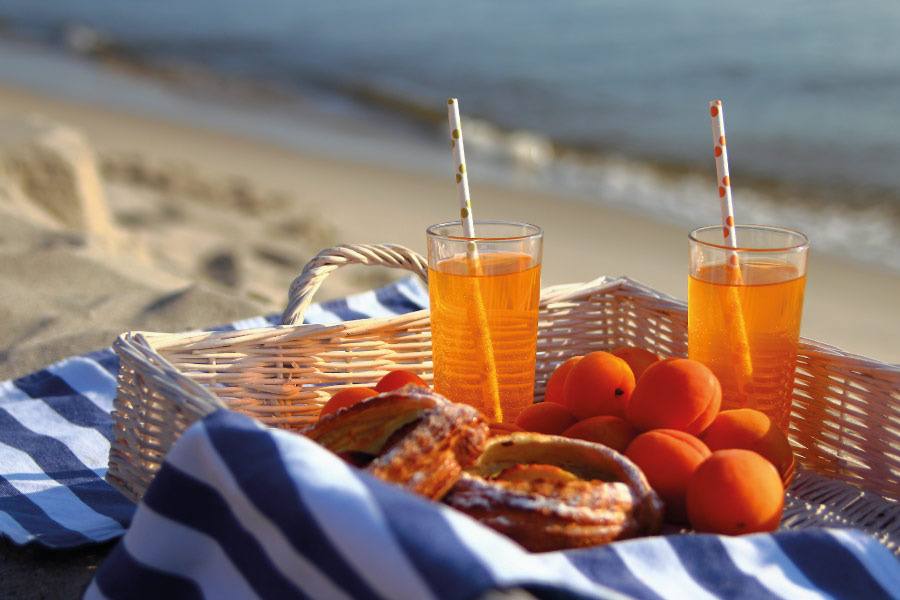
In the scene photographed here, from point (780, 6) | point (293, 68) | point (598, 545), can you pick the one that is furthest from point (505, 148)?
point (598, 545)

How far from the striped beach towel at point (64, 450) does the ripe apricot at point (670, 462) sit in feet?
1.70

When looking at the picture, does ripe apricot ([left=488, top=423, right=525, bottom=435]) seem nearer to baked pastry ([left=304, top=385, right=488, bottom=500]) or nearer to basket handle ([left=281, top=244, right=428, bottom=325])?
baked pastry ([left=304, top=385, right=488, bottom=500])

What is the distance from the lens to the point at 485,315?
1350 mm

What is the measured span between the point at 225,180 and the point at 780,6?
19.1 ft

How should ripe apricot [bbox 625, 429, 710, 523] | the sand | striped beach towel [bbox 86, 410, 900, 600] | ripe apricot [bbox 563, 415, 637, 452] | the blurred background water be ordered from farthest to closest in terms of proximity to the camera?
the blurred background water, the sand, ripe apricot [bbox 563, 415, 637, 452], ripe apricot [bbox 625, 429, 710, 523], striped beach towel [bbox 86, 410, 900, 600]

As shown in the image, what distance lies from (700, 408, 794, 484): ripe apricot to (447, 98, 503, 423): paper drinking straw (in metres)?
0.29

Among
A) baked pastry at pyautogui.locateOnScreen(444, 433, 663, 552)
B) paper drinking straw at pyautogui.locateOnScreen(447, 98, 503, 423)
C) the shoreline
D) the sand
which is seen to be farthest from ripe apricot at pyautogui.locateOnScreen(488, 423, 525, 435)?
the shoreline

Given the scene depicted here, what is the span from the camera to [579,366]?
1.31 metres

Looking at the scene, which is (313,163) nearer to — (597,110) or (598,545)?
(597,110)

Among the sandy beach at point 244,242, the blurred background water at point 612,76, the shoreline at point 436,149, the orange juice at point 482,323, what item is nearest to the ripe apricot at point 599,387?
the orange juice at point 482,323

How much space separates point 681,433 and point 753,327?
0.72 ft

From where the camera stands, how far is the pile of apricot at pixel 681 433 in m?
1.06

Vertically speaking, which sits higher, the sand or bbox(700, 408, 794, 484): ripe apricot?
bbox(700, 408, 794, 484): ripe apricot

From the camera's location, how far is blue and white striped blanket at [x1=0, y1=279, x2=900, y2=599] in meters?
0.81
